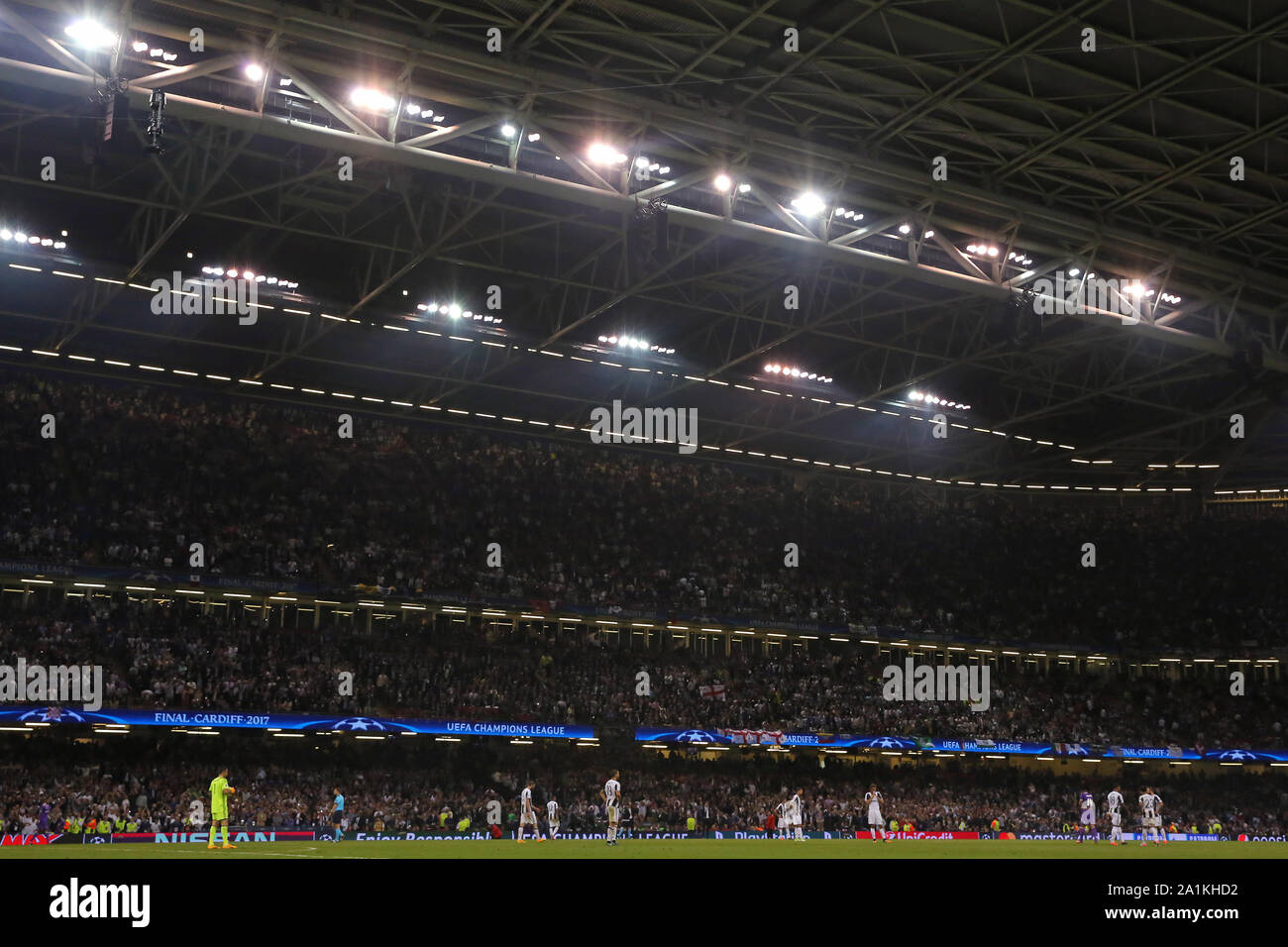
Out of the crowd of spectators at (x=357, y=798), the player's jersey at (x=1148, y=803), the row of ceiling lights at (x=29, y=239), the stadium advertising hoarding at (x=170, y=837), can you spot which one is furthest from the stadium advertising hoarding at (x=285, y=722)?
the player's jersey at (x=1148, y=803)

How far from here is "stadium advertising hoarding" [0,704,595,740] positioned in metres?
38.4

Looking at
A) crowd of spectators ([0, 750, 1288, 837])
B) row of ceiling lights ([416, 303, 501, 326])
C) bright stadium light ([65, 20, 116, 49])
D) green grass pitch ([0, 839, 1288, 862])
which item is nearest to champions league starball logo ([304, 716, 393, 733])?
crowd of spectators ([0, 750, 1288, 837])

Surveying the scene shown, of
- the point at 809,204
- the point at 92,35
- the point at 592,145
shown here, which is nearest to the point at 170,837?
the point at 92,35

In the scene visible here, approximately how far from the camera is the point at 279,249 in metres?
41.2

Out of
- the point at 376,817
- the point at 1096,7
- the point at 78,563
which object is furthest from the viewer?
the point at 78,563

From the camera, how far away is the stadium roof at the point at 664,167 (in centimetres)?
2825

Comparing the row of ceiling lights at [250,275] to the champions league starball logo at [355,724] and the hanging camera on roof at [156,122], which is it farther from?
the hanging camera on roof at [156,122]

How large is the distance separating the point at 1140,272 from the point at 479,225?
21.7 m

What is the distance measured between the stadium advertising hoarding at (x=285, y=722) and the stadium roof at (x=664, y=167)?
14220 millimetres

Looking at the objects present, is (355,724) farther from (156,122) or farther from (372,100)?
(156,122)
